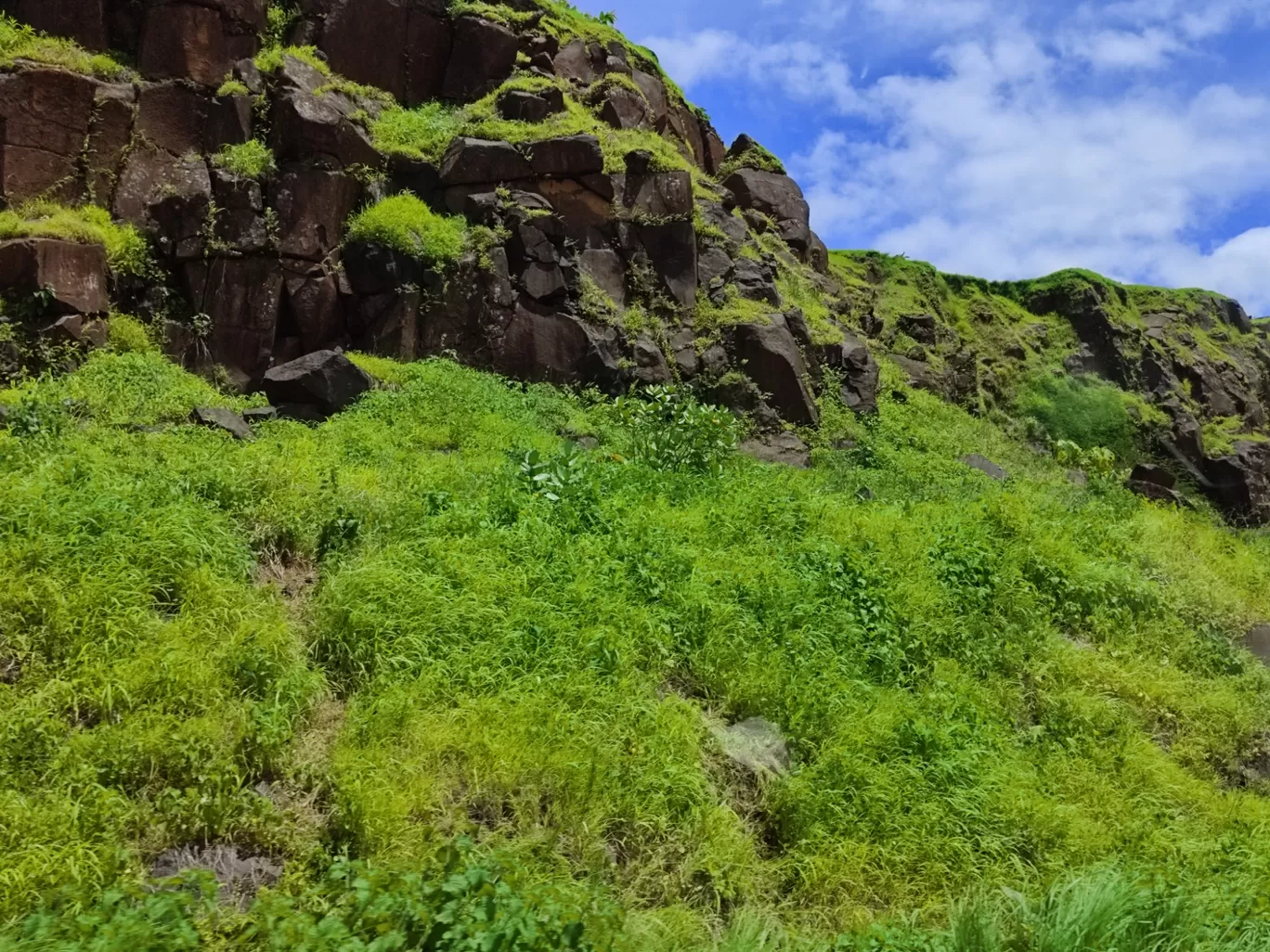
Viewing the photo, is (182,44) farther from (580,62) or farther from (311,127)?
(580,62)

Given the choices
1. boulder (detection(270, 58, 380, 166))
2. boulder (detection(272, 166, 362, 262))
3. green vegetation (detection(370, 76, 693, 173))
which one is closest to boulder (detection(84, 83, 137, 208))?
boulder (detection(270, 58, 380, 166))

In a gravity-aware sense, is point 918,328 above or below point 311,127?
above

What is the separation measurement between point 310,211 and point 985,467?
13149mm

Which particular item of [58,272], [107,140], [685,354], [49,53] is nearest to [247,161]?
[107,140]

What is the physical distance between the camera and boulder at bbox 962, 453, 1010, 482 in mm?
16250

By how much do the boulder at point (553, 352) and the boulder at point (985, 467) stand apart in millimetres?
7425

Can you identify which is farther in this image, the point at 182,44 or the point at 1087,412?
the point at 1087,412

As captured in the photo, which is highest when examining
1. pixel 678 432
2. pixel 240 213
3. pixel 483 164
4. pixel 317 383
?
pixel 483 164

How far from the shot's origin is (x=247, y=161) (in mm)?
13633

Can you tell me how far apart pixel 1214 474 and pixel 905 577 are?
1955 cm

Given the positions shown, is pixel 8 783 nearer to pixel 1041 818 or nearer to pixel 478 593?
pixel 478 593

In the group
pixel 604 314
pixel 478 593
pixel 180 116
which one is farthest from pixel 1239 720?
pixel 180 116

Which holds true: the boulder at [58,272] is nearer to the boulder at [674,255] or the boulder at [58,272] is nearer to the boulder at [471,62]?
the boulder at [471,62]

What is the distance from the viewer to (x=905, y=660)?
24.7 feet
